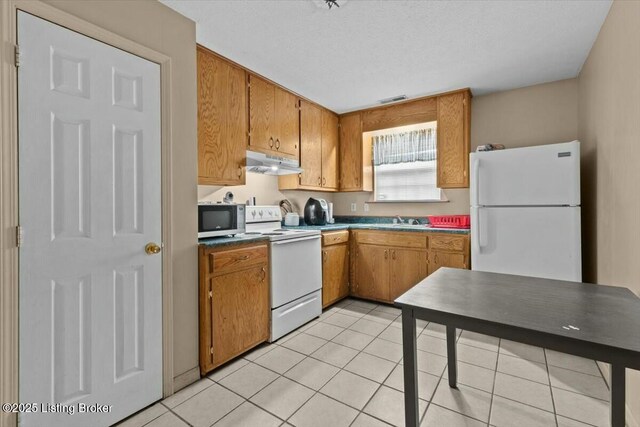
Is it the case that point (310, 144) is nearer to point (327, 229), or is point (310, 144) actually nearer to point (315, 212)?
point (315, 212)

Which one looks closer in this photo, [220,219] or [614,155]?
[614,155]

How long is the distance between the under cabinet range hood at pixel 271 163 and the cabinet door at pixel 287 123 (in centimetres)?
16

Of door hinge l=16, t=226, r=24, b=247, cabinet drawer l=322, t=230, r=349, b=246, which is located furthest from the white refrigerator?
door hinge l=16, t=226, r=24, b=247

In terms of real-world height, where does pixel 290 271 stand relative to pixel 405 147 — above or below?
below

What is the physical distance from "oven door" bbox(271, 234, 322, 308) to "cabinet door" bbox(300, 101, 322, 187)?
2.92 ft

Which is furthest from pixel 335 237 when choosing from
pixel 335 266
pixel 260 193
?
pixel 260 193

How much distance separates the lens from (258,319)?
8.07ft

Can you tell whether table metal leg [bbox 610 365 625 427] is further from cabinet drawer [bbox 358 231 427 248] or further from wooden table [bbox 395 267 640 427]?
cabinet drawer [bbox 358 231 427 248]

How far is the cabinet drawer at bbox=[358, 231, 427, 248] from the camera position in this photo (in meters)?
3.26

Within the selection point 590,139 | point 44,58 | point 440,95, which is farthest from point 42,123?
point 590,139

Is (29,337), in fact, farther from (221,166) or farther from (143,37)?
(143,37)

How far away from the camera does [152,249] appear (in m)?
1.80

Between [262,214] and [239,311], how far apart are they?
3.75ft

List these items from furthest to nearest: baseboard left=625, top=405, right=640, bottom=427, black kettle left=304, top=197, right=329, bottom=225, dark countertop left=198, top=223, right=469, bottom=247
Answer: black kettle left=304, top=197, right=329, bottom=225 < dark countertop left=198, top=223, right=469, bottom=247 < baseboard left=625, top=405, right=640, bottom=427
